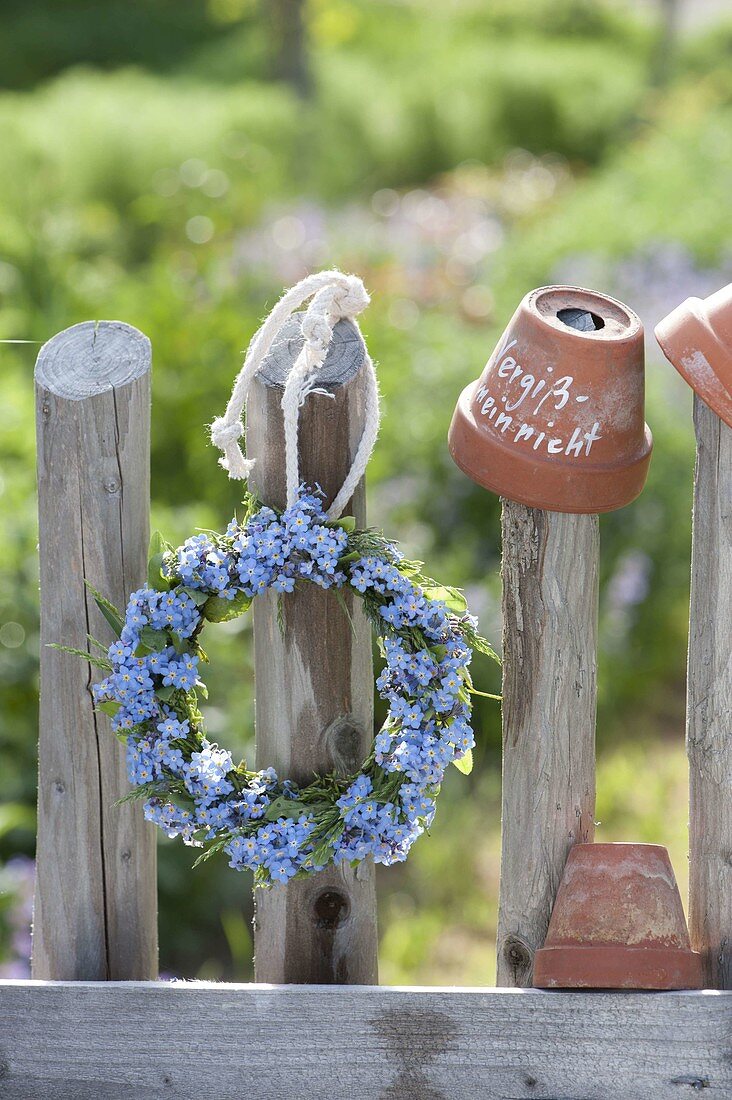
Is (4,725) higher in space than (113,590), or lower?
lower

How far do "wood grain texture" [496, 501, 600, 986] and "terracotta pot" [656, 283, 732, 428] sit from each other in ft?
0.63

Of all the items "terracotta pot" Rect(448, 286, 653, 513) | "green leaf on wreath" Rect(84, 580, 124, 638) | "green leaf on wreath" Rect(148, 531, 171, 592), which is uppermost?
"terracotta pot" Rect(448, 286, 653, 513)

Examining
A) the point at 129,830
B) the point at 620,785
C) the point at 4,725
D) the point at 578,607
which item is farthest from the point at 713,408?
the point at 620,785

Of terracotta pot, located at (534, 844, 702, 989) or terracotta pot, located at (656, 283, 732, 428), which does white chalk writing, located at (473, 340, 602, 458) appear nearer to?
terracotta pot, located at (656, 283, 732, 428)

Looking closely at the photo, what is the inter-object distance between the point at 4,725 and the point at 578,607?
69.9 inches

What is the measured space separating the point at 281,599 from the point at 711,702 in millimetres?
505

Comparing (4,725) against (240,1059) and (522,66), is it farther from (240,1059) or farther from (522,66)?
(522,66)

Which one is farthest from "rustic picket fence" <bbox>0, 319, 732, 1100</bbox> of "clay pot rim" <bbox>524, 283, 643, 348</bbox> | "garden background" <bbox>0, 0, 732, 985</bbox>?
"garden background" <bbox>0, 0, 732, 985</bbox>

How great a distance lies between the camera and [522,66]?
469 inches

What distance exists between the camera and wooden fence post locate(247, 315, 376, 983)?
4.38 ft

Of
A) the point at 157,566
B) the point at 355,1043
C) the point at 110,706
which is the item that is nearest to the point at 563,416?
the point at 157,566

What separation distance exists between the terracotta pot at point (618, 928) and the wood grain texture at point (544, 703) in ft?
0.17

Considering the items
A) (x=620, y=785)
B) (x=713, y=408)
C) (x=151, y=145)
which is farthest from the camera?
(x=151, y=145)

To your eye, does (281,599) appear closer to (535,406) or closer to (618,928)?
(535,406)
